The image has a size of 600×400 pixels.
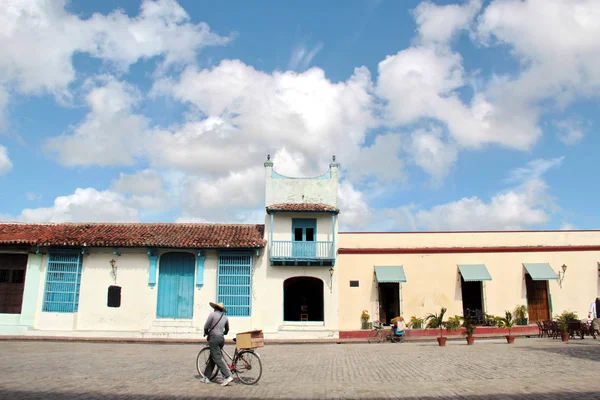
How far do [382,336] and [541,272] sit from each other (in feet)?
26.1

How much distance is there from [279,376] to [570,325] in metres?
12.2

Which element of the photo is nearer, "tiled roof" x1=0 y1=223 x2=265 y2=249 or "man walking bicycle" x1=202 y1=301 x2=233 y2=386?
"man walking bicycle" x1=202 y1=301 x2=233 y2=386

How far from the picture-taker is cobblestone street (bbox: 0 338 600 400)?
8.19 metres

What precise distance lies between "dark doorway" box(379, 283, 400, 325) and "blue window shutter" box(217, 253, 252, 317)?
20.4 feet

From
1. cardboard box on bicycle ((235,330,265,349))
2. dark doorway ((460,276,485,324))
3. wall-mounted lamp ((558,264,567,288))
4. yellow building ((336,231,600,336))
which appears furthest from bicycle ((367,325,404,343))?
cardboard box on bicycle ((235,330,265,349))

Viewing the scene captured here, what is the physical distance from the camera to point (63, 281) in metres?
21.2

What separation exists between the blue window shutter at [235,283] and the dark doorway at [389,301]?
621 centimetres

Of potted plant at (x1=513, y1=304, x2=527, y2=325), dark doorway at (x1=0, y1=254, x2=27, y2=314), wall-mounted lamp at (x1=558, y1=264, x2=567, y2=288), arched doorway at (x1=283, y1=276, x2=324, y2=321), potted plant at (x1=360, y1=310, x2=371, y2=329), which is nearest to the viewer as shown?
dark doorway at (x1=0, y1=254, x2=27, y2=314)

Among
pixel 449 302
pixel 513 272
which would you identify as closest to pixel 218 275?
pixel 449 302

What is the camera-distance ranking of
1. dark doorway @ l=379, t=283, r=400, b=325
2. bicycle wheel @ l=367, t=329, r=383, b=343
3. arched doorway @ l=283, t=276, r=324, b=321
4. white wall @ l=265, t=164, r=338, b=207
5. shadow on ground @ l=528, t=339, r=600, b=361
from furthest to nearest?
arched doorway @ l=283, t=276, r=324, b=321
dark doorway @ l=379, t=283, r=400, b=325
white wall @ l=265, t=164, r=338, b=207
bicycle wheel @ l=367, t=329, r=383, b=343
shadow on ground @ l=528, t=339, r=600, b=361

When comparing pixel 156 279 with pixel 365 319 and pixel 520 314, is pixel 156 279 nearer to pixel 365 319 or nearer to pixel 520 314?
pixel 365 319

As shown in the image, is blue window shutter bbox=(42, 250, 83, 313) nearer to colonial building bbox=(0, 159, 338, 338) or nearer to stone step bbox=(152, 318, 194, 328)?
colonial building bbox=(0, 159, 338, 338)

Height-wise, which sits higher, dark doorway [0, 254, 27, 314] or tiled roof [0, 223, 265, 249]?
tiled roof [0, 223, 265, 249]

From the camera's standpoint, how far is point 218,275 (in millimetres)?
21547
